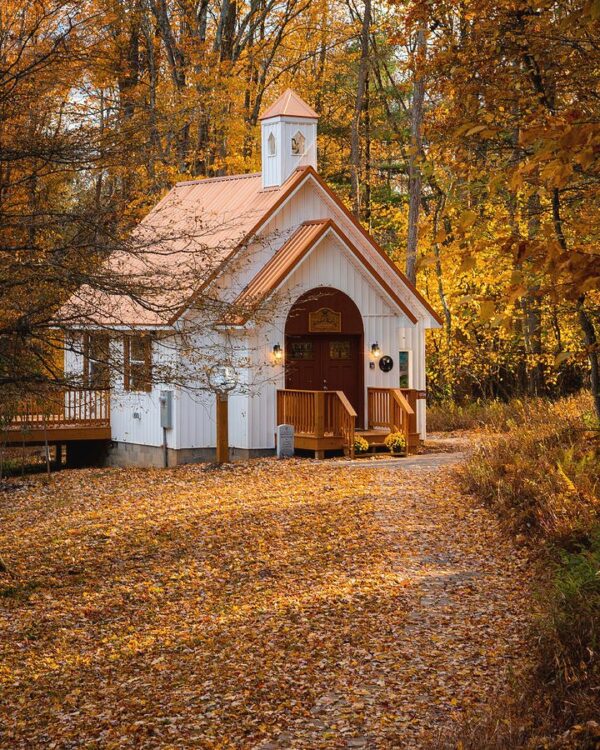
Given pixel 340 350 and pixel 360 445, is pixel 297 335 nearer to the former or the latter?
pixel 340 350

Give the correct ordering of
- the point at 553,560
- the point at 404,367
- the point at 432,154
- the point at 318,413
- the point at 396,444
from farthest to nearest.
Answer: the point at 404,367
the point at 396,444
the point at 318,413
the point at 432,154
the point at 553,560

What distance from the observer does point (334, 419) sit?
22.2 metres

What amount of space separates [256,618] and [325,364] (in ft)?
43.3

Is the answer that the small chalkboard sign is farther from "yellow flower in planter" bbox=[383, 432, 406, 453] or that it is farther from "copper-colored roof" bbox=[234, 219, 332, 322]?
"copper-colored roof" bbox=[234, 219, 332, 322]

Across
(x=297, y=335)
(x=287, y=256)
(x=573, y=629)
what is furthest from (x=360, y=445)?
(x=573, y=629)

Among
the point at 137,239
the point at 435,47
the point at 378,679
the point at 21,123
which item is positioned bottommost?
the point at 378,679

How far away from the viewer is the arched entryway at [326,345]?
23.0 meters

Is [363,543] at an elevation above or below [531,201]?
below

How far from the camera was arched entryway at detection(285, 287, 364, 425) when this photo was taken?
2298 cm

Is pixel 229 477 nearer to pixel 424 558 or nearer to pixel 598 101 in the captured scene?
pixel 424 558

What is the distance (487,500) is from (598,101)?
5571 mm

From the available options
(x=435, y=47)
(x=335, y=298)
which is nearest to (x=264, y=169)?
(x=335, y=298)

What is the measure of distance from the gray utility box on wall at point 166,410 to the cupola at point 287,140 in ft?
16.8

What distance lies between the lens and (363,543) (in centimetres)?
1348
